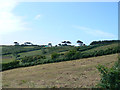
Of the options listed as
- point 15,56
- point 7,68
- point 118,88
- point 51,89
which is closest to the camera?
point 118,88

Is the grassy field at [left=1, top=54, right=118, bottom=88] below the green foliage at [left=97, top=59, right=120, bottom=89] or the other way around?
below

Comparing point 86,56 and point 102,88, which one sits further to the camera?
point 86,56

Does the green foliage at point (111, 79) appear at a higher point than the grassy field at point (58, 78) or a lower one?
higher

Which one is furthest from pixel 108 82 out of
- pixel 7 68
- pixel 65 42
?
pixel 65 42

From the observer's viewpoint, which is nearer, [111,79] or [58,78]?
[111,79]

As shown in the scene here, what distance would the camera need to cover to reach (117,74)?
5.93m

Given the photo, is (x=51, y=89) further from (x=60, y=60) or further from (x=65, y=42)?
(x=65, y=42)

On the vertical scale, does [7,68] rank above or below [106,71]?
below

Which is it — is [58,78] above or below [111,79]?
below

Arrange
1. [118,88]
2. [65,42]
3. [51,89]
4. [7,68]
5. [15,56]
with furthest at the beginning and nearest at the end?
[65,42], [15,56], [7,68], [51,89], [118,88]

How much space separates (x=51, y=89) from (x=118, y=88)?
2.64 meters

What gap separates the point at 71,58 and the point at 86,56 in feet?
9.83

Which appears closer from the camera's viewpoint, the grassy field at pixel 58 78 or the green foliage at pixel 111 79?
the green foliage at pixel 111 79

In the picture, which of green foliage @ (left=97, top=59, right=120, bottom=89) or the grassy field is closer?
green foliage @ (left=97, top=59, right=120, bottom=89)
